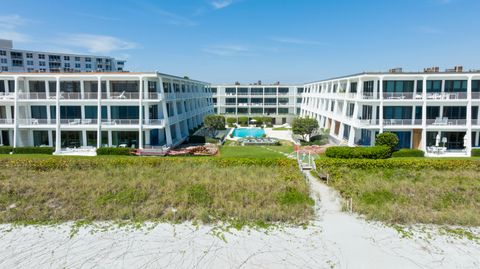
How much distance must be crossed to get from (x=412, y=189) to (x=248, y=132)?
36770mm

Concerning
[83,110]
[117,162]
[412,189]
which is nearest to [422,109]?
[412,189]

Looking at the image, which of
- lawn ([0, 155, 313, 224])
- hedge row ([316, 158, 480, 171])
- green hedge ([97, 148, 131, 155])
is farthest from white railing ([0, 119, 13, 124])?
hedge row ([316, 158, 480, 171])

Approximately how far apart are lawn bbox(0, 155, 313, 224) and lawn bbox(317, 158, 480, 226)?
3430 mm

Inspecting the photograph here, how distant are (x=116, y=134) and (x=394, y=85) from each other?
30811 millimetres

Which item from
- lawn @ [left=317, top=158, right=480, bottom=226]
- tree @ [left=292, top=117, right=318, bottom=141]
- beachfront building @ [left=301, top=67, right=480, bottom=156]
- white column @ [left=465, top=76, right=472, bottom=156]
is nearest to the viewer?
lawn @ [left=317, top=158, right=480, bottom=226]

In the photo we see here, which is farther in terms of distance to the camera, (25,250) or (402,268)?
(25,250)

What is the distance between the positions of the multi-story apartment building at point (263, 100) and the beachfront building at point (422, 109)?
33.7 meters

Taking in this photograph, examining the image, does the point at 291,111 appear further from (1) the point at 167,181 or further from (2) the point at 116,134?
(1) the point at 167,181

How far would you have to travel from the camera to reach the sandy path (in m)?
12.6

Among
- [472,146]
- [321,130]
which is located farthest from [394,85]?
[321,130]

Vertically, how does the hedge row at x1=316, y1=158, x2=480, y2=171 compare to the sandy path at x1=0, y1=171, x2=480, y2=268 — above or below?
above

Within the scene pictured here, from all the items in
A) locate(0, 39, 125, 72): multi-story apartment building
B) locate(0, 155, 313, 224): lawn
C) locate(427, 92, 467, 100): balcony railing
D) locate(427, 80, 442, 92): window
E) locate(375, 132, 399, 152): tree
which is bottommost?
locate(0, 155, 313, 224): lawn

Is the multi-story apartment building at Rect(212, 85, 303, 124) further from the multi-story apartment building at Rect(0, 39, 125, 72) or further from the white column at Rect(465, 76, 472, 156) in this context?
the white column at Rect(465, 76, 472, 156)

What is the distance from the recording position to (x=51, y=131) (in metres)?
34.9
